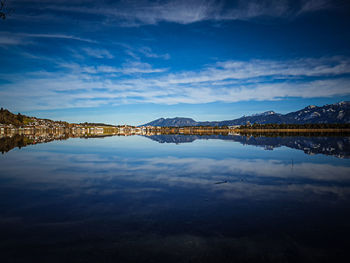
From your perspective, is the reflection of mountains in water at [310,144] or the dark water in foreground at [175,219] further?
the reflection of mountains in water at [310,144]

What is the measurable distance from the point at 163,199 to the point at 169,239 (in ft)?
15.4

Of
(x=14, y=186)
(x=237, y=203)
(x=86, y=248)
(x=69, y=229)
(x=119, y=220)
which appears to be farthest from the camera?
(x=14, y=186)

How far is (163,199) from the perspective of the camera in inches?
502

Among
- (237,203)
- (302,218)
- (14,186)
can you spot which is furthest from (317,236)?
(14,186)

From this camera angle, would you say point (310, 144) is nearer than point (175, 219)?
No

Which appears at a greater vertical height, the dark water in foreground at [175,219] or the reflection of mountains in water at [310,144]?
the reflection of mountains in water at [310,144]

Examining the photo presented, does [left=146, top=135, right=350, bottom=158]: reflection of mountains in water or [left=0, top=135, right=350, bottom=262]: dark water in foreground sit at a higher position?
[left=146, top=135, right=350, bottom=158]: reflection of mountains in water

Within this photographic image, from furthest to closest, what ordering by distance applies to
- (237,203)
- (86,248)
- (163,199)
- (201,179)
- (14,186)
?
(201,179)
(14,186)
(163,199)
(237,203)
(86,248)

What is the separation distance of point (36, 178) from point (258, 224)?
679 inches

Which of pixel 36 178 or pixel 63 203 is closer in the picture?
pixel 63 203

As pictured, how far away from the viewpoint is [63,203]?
1220 centimetres

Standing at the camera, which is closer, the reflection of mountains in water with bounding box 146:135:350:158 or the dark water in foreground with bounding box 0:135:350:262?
the dark water in foreground with bounding box 0:135:350:262

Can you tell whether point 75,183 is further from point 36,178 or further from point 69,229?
point 69,229

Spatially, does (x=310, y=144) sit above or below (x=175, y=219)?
above
